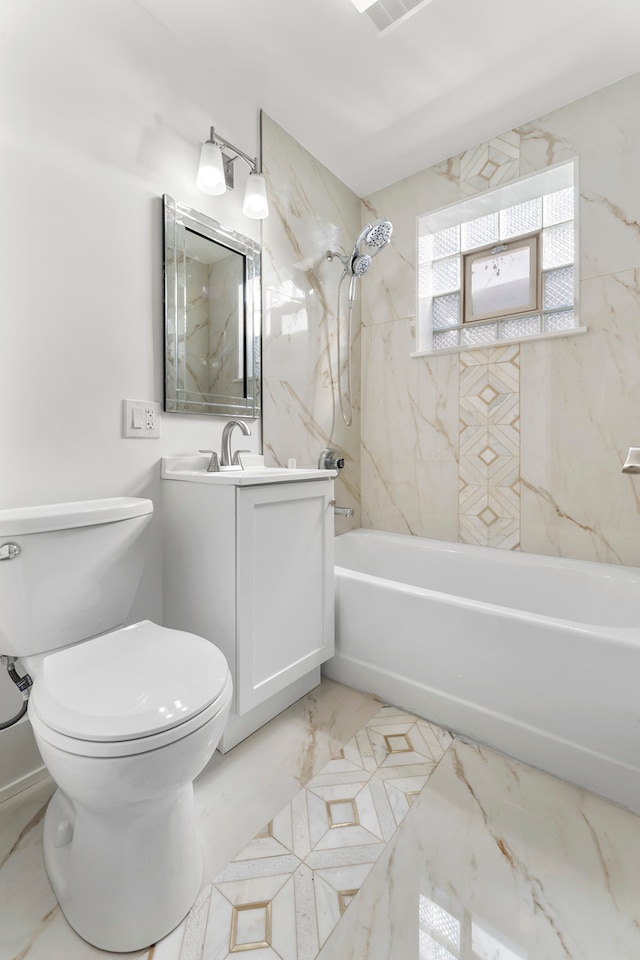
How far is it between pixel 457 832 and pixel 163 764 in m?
0.79

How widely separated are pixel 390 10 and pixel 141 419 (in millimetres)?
1659

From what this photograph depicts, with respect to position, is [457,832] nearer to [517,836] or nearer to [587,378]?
[517,836]

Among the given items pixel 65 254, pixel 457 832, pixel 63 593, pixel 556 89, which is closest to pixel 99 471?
pixel 63 593

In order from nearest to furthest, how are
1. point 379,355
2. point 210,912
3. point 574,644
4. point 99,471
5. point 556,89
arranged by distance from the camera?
point 210,912 → point 574,644 → point 99,471 → point 556,89 → point 379,355

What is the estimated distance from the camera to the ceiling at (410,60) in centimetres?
150

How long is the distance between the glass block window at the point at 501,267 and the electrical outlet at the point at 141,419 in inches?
58.6

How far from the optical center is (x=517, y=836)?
1070mm

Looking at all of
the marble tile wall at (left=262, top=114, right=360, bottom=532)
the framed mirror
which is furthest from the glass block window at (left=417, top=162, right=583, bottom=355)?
the framed mirror

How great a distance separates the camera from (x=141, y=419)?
145 cm

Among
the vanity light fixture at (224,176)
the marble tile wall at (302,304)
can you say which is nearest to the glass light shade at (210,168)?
the vanity light fixture at (224,176)

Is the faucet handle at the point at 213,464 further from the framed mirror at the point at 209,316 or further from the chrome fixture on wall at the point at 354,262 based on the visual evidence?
the chrome fixture on wall at the point at 354,262

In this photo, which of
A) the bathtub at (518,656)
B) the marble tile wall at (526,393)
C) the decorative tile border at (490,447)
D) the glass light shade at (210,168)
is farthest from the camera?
the decorative tile border at (490,447)

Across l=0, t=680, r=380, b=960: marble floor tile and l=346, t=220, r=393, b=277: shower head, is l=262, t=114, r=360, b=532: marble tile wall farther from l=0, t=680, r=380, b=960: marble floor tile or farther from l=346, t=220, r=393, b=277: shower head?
l=0, t=680, r=380, b=960: marble floor tile

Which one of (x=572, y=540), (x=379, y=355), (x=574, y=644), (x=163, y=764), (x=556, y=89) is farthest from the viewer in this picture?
(x=379, y=355)
